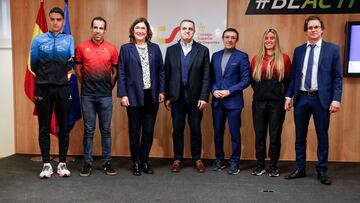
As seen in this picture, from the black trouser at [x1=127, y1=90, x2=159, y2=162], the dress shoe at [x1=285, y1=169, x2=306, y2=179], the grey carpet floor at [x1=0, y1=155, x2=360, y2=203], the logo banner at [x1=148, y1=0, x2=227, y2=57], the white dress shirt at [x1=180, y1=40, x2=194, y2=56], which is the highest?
the logo banner at [x1=148, y1=0, x2=227, y2=57]

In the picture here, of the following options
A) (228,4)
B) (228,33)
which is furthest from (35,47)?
(228,4)

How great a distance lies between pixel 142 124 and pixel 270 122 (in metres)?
1.30

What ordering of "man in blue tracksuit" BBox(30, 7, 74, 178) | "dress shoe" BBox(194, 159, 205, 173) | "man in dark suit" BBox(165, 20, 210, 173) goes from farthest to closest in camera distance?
"dress shoe" BBox(194, 159, 205, 173)
"man in dark suit" BBox(165, 20, 210, 173)
"man in blue tracksuit" BBox(30, 7, 74, 178)

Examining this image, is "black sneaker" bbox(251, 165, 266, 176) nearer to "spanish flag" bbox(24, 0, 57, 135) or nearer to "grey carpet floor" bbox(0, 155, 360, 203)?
"grey carpet floor" bbox(0, 155, 360, 203)

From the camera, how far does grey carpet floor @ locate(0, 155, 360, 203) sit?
3100mm

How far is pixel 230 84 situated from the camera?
3.84 m

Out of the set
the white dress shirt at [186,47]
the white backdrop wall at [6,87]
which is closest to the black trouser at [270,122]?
the white dress shirt at [186,47]

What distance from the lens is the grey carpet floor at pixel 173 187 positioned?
10.2 feet

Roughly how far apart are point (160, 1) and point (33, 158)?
8.00 ft

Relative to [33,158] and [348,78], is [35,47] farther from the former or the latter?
[348,78]

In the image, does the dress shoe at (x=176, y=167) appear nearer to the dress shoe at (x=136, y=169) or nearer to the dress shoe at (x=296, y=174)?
the dress shoe at (x=136, y=169)

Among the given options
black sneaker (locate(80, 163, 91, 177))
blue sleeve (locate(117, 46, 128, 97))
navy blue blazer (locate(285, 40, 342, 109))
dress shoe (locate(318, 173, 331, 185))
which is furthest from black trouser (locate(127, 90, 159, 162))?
dress shoe (locate(318, 173, 331, 185))

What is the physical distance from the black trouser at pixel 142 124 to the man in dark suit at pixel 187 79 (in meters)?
0.23

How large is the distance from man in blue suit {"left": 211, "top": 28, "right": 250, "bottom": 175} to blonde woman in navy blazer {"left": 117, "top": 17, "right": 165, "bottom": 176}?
576 millimetres
